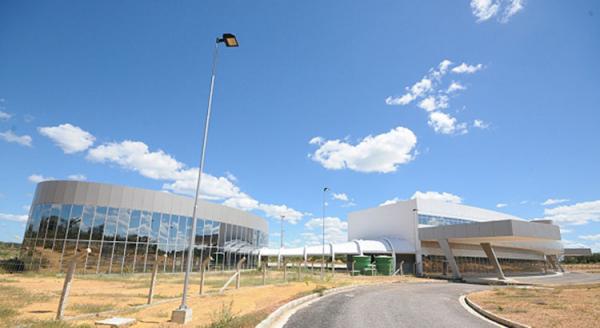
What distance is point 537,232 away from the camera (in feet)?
111

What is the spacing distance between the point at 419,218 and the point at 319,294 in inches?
1297

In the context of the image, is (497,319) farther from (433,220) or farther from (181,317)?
(433,220)

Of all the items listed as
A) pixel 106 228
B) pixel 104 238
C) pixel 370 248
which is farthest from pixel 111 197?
pixel 370 248

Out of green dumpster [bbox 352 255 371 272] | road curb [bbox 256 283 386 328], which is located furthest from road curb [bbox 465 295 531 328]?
green dumpster [bbox 352 255 371 272]

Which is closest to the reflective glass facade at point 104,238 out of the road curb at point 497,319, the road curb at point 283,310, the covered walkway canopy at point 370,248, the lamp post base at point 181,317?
the road curb at point 283,310

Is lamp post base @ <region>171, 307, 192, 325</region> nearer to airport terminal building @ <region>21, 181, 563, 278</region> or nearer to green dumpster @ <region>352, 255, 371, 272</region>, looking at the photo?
airport terminal building @ <region>21, 181, 563, 278</region>

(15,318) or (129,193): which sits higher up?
(129,193)

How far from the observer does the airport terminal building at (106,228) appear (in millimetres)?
28094

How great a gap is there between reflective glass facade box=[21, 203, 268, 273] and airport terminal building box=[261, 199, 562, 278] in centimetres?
2038

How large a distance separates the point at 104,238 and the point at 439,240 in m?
36.1

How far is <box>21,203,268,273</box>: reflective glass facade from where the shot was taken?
27984 mm

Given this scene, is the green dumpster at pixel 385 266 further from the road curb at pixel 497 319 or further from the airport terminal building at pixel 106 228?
the road curb at pixel 497 319

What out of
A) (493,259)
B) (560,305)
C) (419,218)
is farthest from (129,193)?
(493,259)

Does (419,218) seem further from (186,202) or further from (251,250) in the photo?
(186,202)
